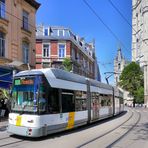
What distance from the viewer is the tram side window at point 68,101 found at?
653 inches

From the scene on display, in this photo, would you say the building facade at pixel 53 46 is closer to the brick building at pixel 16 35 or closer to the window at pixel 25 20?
the brick building at pixel 16 35

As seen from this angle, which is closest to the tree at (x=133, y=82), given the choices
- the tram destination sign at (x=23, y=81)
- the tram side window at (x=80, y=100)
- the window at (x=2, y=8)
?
the window at (x=2, y=8)

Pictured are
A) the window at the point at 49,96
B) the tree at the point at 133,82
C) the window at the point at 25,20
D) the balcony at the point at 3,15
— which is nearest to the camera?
the window at the point at 49,96

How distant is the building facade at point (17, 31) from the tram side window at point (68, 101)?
957 cm

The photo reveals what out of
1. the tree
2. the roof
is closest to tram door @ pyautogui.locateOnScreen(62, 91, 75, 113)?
the roof

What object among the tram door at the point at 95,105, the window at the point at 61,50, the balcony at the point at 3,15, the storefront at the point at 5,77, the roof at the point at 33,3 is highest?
the roof at the point at 33,3

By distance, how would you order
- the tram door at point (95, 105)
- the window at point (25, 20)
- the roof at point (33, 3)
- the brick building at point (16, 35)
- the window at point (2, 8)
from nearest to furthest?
the tram door at point (95, 105) < the brick building at point (16, 35) < the window at point (2, 8) < the window at point (25, 20) < the roof at point (33, 3)

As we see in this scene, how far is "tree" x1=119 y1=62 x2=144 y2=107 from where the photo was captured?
318 ft

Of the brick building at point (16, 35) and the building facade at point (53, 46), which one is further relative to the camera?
the building facade at point (53, 46)

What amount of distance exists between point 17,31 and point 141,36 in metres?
92.1

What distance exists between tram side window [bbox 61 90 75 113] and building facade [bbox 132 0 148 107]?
8310 cm

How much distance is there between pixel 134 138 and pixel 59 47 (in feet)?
138

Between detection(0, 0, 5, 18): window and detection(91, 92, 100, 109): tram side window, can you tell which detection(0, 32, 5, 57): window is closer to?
detection(0, 0, 5, 18): window

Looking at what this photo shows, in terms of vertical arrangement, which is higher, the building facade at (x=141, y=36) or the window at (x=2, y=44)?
the building facade at (x=141, y=36)
